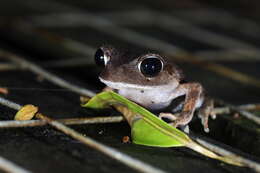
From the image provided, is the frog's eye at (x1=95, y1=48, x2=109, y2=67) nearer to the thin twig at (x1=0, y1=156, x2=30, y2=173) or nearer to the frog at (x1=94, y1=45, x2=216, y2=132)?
the frog at (x1=94, y1=45, x2=216, y2=132)

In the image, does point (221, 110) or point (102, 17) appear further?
point (102, 17)

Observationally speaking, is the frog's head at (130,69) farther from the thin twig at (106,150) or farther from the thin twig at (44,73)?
the thin twig at (106,150)

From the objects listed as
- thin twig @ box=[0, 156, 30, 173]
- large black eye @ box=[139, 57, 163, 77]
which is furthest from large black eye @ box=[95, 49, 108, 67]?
thin twig @ box=[0, 156, 30, 173]

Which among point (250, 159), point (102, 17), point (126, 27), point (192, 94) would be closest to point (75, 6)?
point (102, 17)

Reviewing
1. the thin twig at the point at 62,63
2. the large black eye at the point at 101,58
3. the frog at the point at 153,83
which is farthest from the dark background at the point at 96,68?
the large black eye at the point at 101,58

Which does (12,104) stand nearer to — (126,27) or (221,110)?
(221,110)

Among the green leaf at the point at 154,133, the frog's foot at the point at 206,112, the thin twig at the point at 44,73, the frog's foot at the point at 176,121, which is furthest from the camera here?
the thin twig at the point at 44,73
